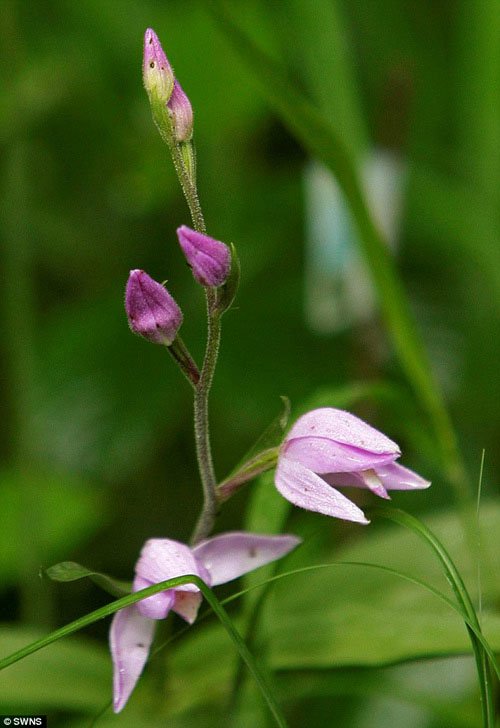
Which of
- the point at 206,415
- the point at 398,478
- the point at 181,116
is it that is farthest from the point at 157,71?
the point at 398,478

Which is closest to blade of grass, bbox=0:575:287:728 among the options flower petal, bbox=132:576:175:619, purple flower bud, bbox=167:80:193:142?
flower petal, bbox=132:576:175:619

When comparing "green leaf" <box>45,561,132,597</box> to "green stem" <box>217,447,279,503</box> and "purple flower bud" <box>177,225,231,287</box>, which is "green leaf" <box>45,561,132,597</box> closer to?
"green stem" <box>217,447,279,503</box>

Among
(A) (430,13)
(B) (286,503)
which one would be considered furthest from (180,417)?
(A) (430,13)

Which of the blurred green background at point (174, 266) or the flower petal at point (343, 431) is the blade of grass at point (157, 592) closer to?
the flower petal at point (343, 431)

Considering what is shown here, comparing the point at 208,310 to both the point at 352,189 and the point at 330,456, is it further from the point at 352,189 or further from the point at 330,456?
the point at 352,189

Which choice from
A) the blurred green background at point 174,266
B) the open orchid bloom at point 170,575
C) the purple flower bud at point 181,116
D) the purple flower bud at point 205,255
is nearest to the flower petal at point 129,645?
the open orchid bloom at point 170,575
